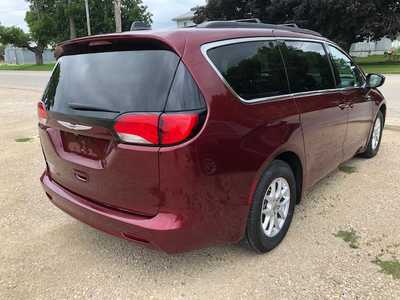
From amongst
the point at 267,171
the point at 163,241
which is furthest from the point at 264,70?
the point at 163,241

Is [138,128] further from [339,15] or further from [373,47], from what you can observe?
[373,47]

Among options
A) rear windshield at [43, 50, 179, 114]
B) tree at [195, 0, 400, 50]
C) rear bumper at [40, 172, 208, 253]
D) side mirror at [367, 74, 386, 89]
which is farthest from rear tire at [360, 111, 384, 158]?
tree at [195, 0, 400, 50]

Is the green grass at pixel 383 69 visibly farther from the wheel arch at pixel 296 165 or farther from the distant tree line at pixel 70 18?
the distant tree line at pixel 70 18

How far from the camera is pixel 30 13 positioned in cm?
4781

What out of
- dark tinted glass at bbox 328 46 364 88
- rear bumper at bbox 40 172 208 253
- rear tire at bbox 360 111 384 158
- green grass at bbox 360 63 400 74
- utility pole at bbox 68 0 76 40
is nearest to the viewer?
rear bumper at bbox 40 172 208 253

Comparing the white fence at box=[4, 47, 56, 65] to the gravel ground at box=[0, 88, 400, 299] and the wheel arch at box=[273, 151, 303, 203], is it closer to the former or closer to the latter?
the gravel ground at box=[0, 88, 400, 299]

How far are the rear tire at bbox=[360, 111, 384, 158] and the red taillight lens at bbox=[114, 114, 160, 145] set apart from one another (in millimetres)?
4007

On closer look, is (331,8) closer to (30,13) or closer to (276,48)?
(276,48)

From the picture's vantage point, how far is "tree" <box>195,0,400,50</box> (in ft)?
81.9

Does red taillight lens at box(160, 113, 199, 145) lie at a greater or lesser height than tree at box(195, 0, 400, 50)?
lesser

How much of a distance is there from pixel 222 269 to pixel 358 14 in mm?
25757

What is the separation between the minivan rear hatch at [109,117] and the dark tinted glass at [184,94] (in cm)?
4

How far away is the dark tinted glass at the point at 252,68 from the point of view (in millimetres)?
2691

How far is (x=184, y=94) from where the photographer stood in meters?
2.39
